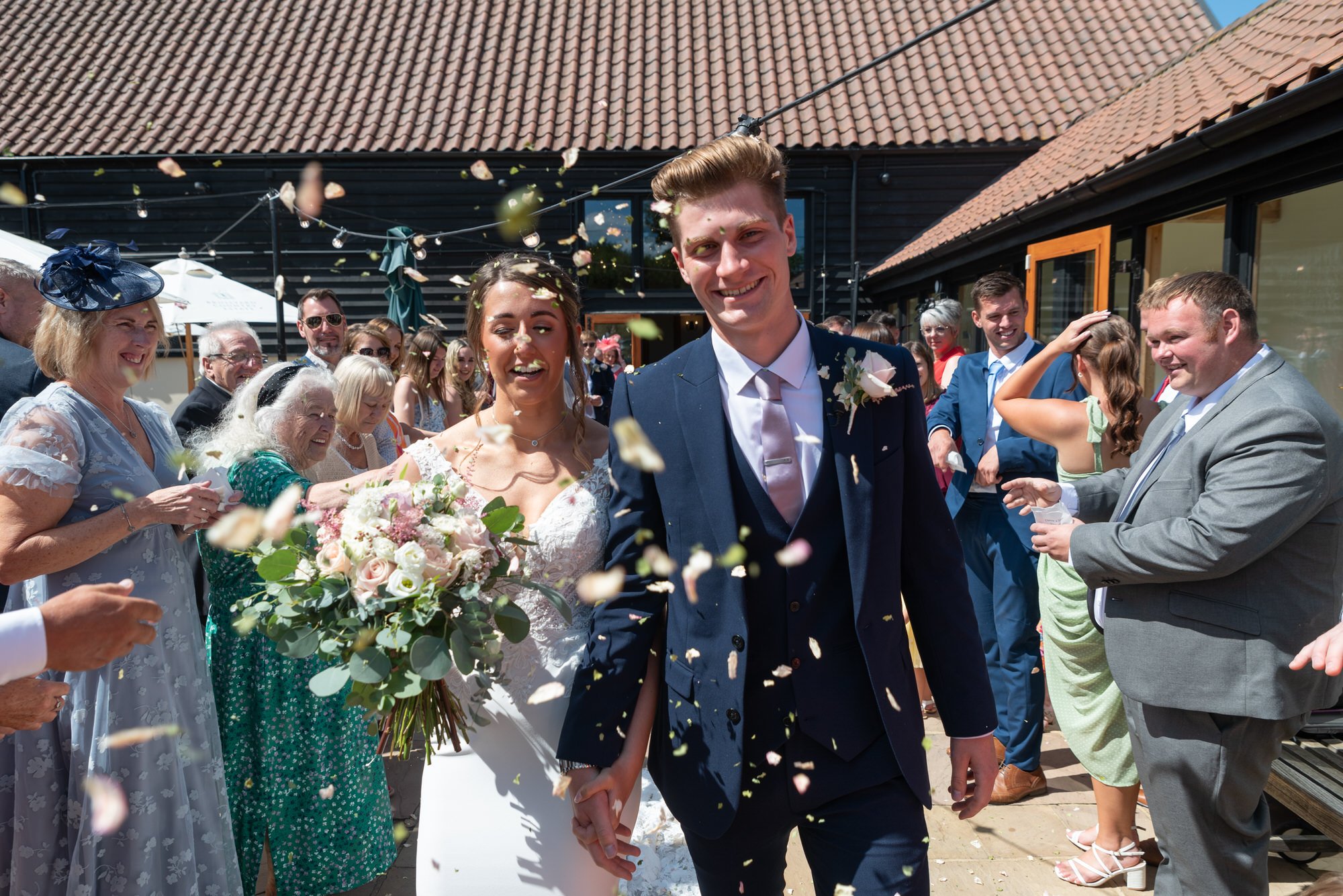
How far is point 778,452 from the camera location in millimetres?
2016

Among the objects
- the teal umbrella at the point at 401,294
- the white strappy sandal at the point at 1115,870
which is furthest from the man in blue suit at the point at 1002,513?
the teal umbrella at the point at 401,294

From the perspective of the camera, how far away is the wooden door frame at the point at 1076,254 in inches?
278

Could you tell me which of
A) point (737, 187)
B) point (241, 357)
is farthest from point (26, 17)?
point (737, 187)

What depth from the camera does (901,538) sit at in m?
2.09

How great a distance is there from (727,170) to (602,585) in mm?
997

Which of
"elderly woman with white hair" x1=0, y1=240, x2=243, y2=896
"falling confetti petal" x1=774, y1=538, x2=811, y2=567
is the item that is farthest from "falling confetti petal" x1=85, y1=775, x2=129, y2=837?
"falling confetti petal" x1=774, y1=538, x2=811, y2=567

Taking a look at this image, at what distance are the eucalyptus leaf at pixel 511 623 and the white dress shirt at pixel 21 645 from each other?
908 mm

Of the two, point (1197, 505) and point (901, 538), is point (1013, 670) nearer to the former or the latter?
point (1197, 505)

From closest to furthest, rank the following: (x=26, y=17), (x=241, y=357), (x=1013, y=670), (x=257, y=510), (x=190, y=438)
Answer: (x=257, y=510), (x=190, y=438), (x=1013, y=670), (x=241, y=357), (x=26, y=17)

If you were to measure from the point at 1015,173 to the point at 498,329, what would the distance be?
1159 cm

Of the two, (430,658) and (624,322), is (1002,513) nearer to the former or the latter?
(430,658)

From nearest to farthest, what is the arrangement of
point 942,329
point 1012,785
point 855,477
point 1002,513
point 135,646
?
point 855,477 → point 135,646 → point 1012,785 → point 1002,513 → point 942,329

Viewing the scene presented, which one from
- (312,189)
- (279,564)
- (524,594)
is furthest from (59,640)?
(312,189)

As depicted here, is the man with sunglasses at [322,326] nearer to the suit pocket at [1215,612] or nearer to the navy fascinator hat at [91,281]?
the navy fascinator hat at [91,281]
